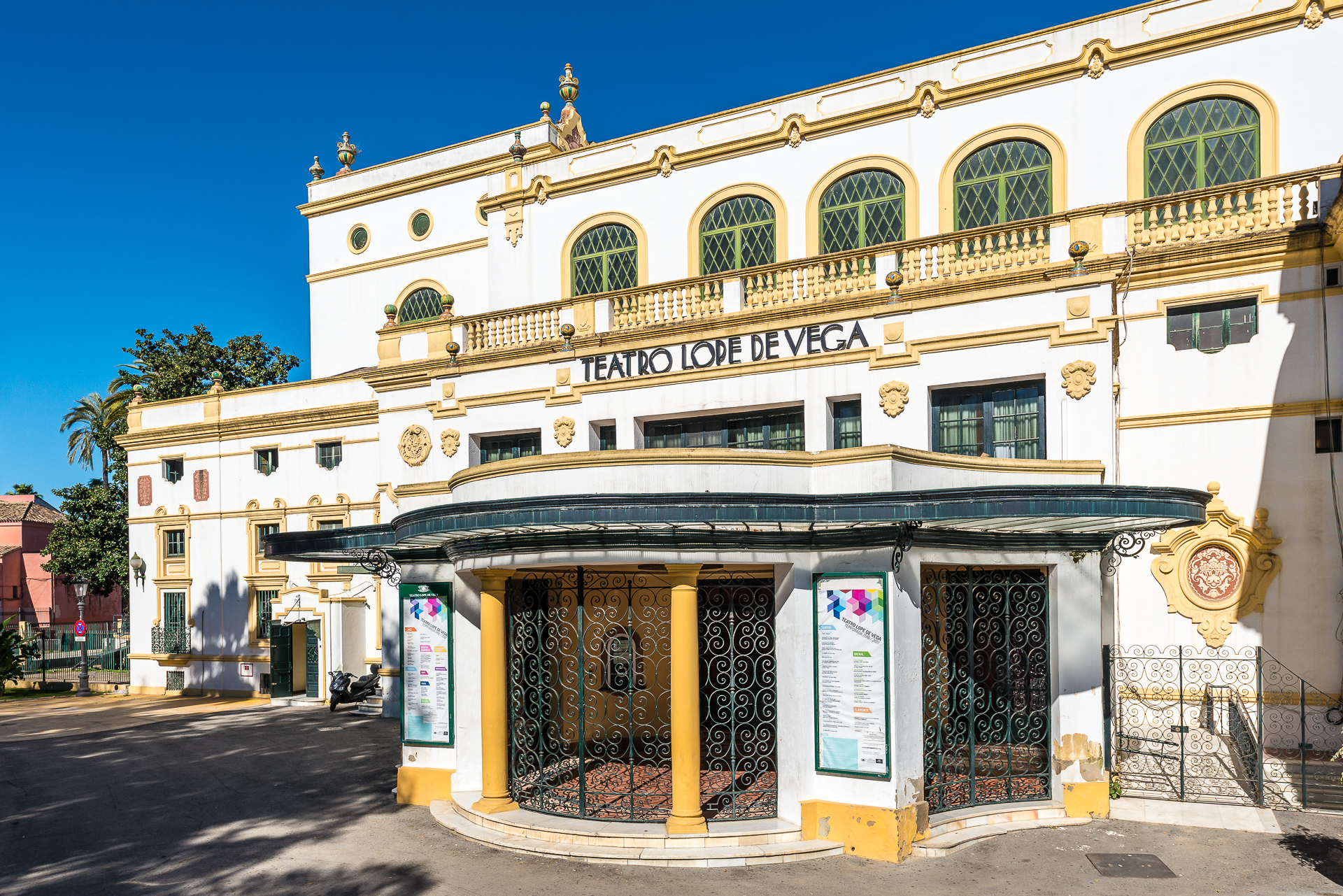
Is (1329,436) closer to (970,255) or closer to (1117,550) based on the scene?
(1117,550)

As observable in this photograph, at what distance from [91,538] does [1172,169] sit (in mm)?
38766

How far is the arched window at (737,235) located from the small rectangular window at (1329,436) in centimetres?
1053

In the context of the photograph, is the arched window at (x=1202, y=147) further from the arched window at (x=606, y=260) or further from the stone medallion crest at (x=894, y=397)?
the arched window at (x=606, y=260)

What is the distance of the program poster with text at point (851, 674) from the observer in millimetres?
10891

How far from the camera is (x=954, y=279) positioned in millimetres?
15562

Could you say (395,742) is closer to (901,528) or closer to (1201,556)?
(901,528)

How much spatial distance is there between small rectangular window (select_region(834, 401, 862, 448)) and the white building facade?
0.16ft

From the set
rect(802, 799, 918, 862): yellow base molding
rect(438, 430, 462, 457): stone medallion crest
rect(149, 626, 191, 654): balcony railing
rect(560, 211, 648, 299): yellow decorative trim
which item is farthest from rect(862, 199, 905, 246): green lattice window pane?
rect(149, 626, 191, 654): balcony railing

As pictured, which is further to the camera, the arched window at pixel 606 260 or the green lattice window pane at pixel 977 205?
the arched window at pixel 606 260

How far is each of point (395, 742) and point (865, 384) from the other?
11.9m

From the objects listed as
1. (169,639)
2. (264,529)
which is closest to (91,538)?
(169,639)

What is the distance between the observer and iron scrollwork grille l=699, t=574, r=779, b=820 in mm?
11617

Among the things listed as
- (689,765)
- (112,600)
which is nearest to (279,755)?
(689,765)

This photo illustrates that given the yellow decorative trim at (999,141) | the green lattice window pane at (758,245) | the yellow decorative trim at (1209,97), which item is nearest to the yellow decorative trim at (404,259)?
the green lattice window pane at (758,245)
